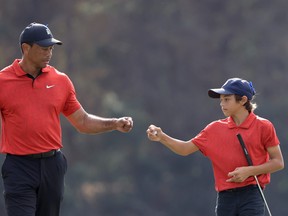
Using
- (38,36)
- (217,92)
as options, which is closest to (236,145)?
(217,92)

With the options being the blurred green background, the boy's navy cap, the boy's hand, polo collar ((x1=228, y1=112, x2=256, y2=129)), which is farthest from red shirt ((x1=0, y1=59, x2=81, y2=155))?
the blurred green background

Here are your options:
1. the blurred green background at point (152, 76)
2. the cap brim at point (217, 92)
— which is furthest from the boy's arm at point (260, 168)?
the blurred green background at point (152, 76)

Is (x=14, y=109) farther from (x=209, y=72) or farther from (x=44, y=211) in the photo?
(x=209, y=72)

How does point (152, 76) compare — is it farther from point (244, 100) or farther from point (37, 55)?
point (37, 55)

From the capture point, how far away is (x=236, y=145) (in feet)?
27.9

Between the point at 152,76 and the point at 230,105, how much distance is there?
24.7 meters

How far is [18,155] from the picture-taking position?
8.03 m

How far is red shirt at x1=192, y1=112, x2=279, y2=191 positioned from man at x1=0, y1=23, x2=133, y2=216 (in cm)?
→ 77

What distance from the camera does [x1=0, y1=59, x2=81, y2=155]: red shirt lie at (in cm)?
802

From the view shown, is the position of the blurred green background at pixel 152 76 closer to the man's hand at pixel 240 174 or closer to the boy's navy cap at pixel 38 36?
the man's hand at pixel 240 174

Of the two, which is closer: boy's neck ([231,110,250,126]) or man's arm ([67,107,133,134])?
man's arm ([67,107,133,134])

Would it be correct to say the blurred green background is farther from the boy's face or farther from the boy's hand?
the boy's hand

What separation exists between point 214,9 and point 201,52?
139 cm

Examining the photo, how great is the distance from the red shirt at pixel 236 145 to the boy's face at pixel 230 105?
0.23 feet
